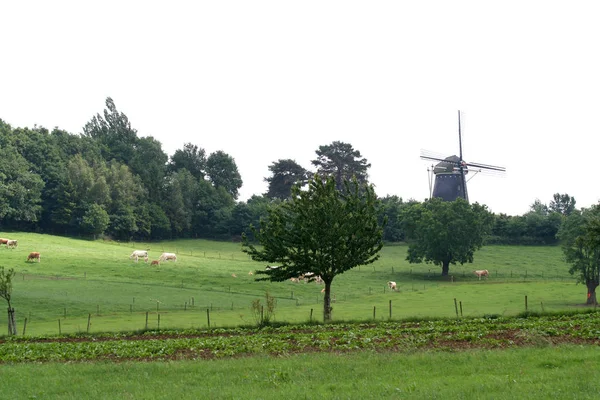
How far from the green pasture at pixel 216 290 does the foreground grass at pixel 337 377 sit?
17.1m

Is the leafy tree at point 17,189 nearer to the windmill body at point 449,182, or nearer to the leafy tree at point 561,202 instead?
the windmill body at point 449,182

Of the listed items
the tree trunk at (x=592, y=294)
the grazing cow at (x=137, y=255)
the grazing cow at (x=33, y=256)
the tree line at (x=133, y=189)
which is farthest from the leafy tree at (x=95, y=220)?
the tree trunk at (x=592, y=294)

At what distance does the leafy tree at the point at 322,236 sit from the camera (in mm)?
36906

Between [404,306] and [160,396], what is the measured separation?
3896cm

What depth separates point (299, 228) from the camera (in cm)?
3741

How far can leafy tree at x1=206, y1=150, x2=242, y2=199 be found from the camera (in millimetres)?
156875

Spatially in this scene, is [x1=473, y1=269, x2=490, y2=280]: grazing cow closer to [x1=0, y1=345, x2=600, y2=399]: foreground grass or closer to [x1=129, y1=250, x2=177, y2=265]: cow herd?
[x1=129, y1=250, x2=177, y2=265]: cow herd

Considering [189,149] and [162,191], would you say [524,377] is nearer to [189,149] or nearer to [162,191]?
[162,191]

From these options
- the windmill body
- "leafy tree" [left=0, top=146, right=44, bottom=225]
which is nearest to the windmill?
the windmill body

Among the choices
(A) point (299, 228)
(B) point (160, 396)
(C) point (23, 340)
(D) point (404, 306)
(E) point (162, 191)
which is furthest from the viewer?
(E) point (162, 191)

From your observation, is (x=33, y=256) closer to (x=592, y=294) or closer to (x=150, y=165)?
(x=592, y=294)

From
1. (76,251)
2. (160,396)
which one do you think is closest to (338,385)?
(160,396)

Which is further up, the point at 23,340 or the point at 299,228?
the point at 299,228

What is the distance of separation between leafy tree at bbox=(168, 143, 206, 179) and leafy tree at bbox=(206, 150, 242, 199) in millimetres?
2093
